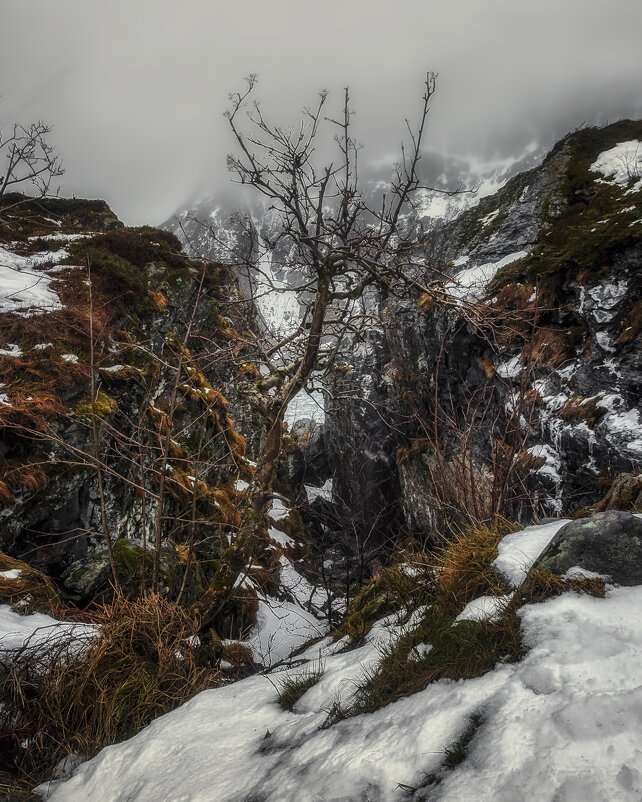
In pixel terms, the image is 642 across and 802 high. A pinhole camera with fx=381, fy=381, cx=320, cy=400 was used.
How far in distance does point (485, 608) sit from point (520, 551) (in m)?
0.48

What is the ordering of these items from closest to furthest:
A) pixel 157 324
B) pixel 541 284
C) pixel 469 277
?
pixel 541 284
pixel 157 324
pixel 469 277

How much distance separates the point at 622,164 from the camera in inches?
404

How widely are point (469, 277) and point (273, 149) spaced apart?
10.5 meters

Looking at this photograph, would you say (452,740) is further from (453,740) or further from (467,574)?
(467,574)

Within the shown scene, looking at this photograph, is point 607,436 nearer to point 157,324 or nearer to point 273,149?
point 273,149

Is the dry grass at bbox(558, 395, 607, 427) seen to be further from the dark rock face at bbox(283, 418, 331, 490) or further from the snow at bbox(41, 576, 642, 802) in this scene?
the dark rock face at bbox(283, 418, 331, 490)

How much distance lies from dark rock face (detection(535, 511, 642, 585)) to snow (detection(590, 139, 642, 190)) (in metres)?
10.9

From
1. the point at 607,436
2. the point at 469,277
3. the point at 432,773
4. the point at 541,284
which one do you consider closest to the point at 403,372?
the point at 469,277

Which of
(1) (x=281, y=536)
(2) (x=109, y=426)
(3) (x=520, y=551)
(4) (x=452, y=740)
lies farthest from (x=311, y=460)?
(4) (x=452, y=740)

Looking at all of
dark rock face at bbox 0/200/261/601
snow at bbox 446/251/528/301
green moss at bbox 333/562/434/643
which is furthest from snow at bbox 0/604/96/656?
snow at bbox 446/251/528/301

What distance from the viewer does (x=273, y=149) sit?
3293mm

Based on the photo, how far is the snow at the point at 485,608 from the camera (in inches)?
65.5

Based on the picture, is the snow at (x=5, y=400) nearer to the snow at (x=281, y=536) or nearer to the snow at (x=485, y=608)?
the snow at (x=485, y=608)

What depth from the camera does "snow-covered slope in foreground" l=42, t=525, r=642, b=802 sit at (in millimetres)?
996
